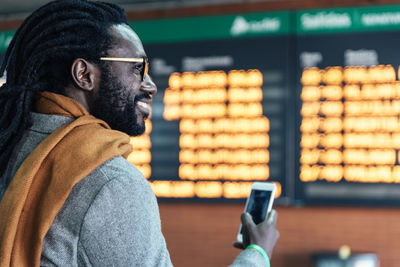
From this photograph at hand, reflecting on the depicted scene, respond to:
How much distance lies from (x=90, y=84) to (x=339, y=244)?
1604 millimetres

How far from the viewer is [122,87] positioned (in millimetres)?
762

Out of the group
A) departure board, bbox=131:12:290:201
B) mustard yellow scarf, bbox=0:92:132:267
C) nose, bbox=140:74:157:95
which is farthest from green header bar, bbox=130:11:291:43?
mustard yellow scarf, bbox=0:92:132:267

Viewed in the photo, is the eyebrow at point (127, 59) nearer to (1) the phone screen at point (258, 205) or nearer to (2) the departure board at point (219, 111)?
(1) the phone screen at point (258, 205)

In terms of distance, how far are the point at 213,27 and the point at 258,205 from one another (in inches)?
50.0

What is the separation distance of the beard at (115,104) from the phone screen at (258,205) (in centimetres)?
39

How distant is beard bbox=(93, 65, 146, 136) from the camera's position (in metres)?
0.74

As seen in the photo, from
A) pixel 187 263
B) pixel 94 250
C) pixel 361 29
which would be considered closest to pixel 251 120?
pixel 361 29

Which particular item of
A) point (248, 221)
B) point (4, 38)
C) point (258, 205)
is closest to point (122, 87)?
point (248, 221)

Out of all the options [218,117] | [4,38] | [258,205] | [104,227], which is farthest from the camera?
[4,38]

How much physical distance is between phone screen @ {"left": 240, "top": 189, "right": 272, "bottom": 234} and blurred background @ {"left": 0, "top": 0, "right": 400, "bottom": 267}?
2.98ft

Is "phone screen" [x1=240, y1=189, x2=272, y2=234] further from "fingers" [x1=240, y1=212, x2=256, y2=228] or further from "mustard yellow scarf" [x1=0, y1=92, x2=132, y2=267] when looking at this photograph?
"mustard yellow scarf" [x1=0, y1=92, x2=132, y2=267]

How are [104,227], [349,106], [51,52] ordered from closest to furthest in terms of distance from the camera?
[104,227] < [51,52] < [349,106]

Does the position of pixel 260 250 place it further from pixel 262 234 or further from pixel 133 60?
pixel 133 60

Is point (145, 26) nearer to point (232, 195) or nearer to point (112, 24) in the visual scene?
point (232, 195)
